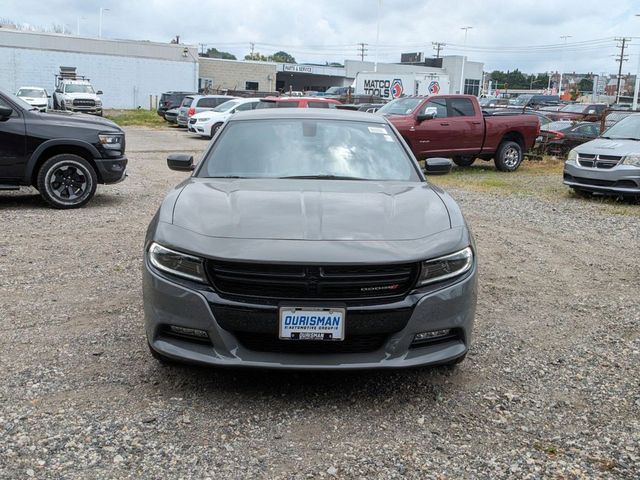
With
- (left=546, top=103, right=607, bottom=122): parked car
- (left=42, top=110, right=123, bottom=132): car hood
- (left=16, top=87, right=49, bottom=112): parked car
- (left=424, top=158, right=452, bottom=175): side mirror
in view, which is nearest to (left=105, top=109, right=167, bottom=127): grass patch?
(left=16, top=87, right=49, bottom=112): parked car

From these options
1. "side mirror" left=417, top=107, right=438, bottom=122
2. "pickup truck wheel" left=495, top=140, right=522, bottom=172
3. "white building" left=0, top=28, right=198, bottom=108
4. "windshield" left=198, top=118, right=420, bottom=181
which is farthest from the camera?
"white building" left=0, top=28, right=198, bottom=108

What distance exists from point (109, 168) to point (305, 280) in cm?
696

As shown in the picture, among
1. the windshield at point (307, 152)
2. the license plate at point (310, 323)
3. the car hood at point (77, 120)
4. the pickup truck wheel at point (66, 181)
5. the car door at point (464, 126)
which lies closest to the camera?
the license plate at point (310, 323)

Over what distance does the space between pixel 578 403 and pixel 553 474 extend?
85cm

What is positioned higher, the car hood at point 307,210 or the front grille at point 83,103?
the front grille at point 83,103

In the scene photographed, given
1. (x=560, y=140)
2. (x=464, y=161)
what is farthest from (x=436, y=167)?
(x=560, y=140)

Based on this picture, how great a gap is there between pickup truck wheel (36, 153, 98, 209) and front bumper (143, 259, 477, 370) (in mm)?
6368

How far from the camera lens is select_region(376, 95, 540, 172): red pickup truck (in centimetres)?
1518

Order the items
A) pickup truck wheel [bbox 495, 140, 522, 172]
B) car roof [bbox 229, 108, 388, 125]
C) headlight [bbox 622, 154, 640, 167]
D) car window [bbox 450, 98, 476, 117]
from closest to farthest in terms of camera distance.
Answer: car roof [bbox 229, 108, 388, 125] < headlight [bbox 622, 154, 640, 167] < car window [bbox 450, 98, 476, 117] < pickup truck wheel [bbox 495, 140, 522, 172]

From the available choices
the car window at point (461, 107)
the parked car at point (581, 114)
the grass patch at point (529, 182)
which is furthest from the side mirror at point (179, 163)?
the parked car at point (581, 114)

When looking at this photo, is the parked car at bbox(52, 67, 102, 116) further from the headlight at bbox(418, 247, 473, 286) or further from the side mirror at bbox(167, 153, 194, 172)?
the headlight at bbox(418, 247, 473, 286)

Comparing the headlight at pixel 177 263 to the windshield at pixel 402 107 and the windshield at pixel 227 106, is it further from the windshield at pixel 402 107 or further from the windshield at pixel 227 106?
the windshield at pixel 227 106

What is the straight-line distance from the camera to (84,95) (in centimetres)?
3466

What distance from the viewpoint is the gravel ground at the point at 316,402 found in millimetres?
3062
